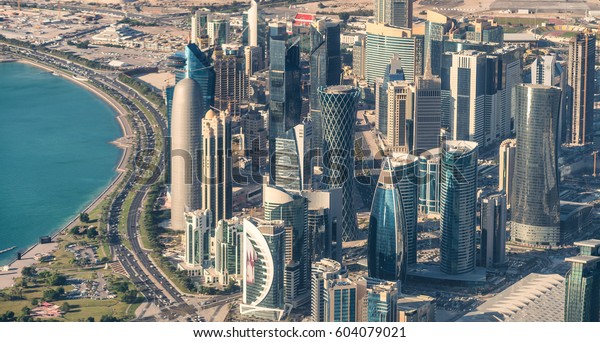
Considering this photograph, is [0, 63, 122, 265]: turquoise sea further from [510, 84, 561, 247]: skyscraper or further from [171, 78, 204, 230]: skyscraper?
[510, 84, 561, 247]: skyscraper

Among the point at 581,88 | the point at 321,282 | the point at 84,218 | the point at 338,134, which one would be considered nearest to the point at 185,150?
the point at 84,218

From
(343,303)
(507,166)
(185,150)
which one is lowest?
(343,303)

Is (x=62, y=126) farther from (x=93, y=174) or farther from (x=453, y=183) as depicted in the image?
(x=453, y=183)

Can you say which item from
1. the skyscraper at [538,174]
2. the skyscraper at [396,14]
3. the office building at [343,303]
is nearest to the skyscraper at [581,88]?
the skyscraper at [538,174]

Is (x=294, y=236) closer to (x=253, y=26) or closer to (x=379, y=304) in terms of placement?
(x=379, y=304)

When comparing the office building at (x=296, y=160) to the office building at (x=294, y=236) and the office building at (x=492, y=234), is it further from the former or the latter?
the office building at (x=492, y=234)

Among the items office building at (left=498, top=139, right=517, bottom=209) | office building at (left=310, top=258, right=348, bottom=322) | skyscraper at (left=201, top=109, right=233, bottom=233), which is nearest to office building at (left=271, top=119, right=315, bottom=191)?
skyscraper at (left=201, top=109, right=233, bottom=233)
